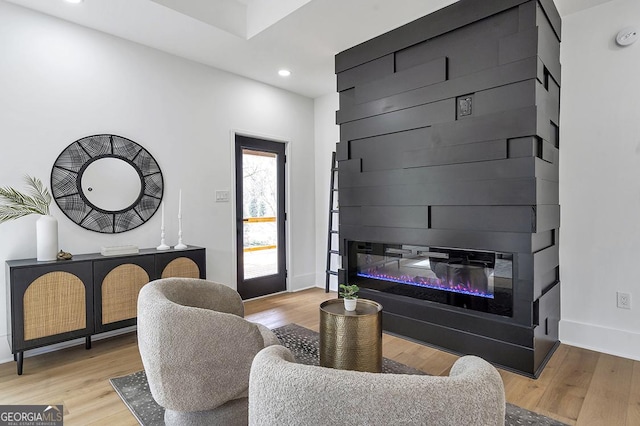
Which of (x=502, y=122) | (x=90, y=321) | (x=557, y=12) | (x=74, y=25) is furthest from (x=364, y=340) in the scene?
(x=74, y=25)

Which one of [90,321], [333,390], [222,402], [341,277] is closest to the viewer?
[333,390]

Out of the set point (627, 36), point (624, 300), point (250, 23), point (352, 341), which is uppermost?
point (250, 23)

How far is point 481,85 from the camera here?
2.54 m

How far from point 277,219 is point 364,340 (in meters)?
3.08

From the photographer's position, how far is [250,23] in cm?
321

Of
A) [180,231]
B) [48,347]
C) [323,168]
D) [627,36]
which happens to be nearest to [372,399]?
[180,231]

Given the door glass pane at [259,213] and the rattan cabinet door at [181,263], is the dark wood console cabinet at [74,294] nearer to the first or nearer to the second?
the rattan cabinet door at [181,263]

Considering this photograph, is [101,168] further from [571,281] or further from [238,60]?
[571,281]

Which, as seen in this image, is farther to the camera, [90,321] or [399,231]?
[399,231]

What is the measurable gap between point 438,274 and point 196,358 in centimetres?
206

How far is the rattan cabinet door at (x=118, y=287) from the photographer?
2.72 meters

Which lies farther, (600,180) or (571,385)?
(600,180)

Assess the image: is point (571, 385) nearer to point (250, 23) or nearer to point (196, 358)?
point (196, 358)

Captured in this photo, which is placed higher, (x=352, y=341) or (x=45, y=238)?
(x=45, y=238)
